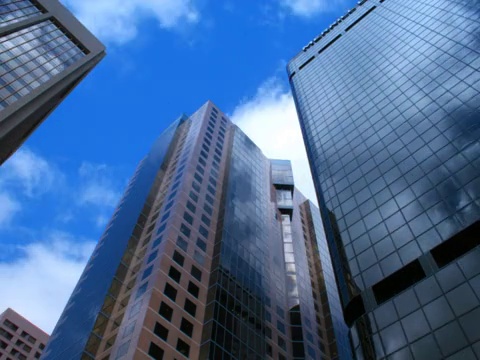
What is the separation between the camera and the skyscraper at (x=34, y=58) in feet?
174

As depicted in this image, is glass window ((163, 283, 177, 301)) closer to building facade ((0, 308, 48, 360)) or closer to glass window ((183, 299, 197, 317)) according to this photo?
glass window ((183, 299, 197, 317))

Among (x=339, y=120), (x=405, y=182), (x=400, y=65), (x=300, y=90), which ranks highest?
(x=300, y=90)

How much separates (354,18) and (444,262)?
86.7 metres

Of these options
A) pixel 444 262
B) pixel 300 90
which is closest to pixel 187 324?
pixel 444 262

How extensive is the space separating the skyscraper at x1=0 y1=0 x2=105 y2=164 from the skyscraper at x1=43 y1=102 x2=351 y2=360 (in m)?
19.6

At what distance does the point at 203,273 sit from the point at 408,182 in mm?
26433

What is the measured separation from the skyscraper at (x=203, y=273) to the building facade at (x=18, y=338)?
4974 cm

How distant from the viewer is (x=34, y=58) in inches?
2402

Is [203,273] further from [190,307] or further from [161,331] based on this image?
[161,331]

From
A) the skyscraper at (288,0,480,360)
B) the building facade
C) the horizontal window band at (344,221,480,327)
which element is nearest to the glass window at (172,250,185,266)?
the skyscraper at (288,0,480,360)

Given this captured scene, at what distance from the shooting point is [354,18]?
106 m

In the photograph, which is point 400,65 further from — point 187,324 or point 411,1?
point 187,324

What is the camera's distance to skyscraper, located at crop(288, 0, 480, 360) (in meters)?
30.9

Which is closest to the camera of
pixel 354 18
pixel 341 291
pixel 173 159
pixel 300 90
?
pixel 341 291
